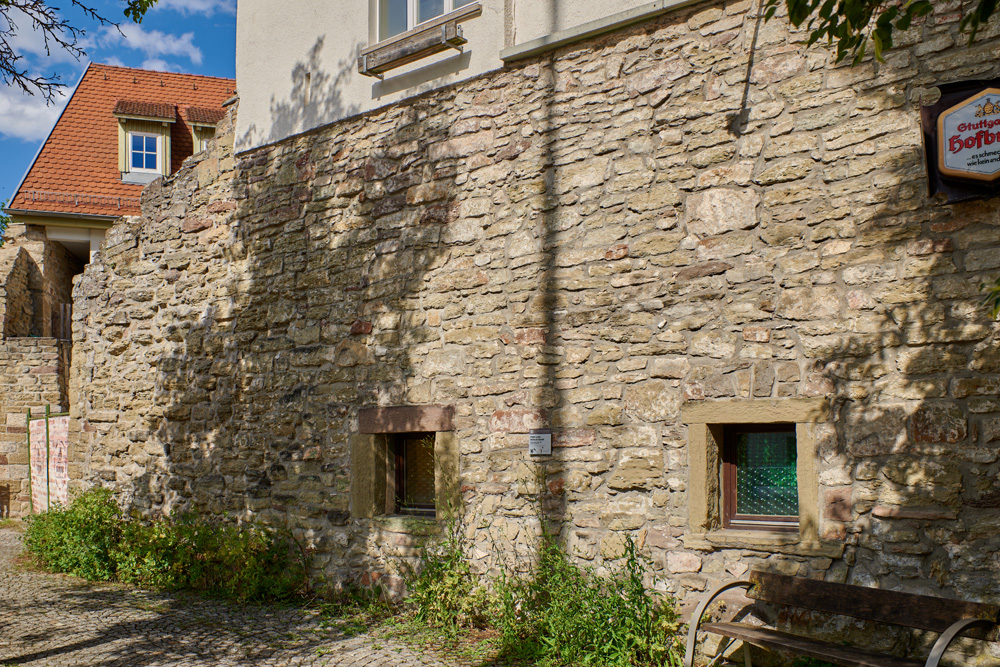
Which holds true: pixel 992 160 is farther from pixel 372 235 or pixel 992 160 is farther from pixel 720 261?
pixel 372 235

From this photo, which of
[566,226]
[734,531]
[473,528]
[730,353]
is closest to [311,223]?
[566,226]

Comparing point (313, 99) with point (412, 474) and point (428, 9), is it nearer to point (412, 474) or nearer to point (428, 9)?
point (428, 9)

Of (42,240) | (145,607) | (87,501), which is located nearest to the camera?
(145,607)

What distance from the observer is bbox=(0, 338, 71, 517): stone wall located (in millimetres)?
11914

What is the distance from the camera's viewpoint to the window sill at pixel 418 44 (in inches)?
226

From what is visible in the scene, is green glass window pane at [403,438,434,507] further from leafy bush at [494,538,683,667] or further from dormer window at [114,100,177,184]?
dormer window at [114,100,177,184]

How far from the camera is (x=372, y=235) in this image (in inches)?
245

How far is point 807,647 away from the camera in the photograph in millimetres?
3582

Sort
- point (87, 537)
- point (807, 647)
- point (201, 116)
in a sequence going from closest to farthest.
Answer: point (807, 647), point (87, 537), point (201, 116)

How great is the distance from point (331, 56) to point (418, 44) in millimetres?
1059

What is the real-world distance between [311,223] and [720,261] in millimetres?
3458

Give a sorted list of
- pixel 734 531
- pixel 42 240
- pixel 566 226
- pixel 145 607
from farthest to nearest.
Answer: pixel 42 240
pixel 145 607
pixel 566 226
pixel 734 531

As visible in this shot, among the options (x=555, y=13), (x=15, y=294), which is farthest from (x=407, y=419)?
(x=15, y=294)

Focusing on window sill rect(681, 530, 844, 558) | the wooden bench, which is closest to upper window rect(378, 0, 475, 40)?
window sill rect(681, 530, 844, 558)
